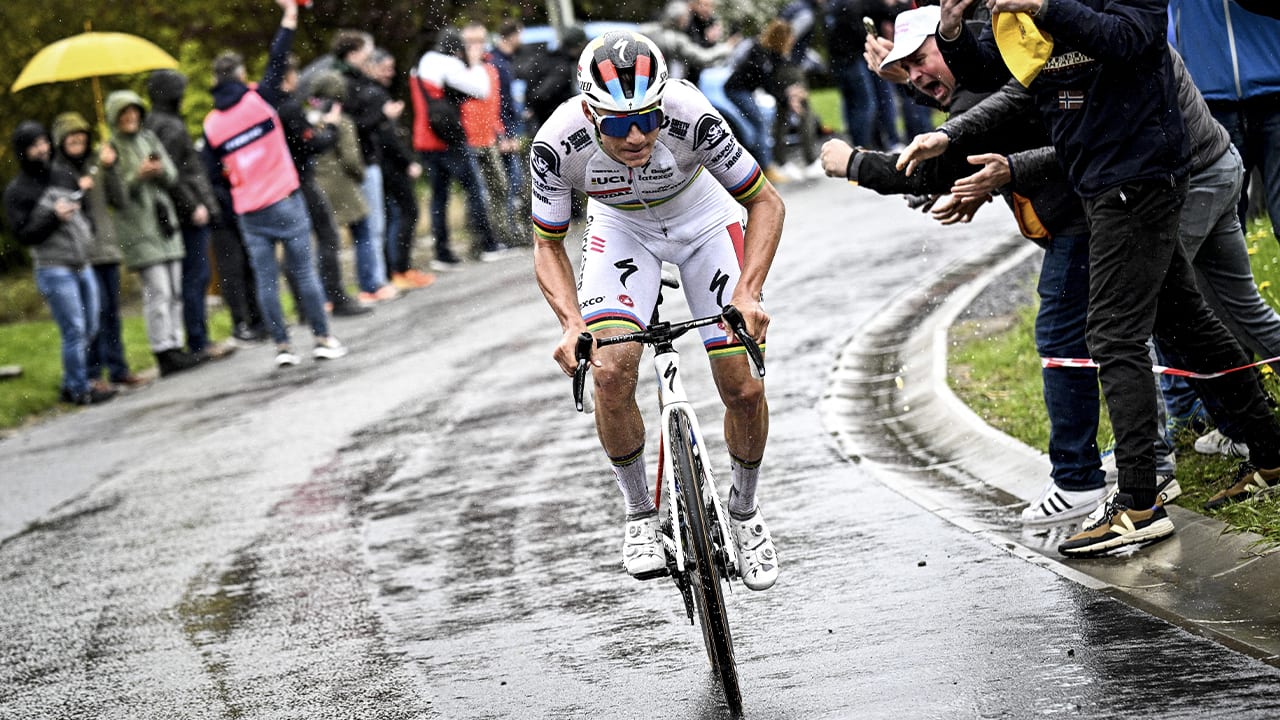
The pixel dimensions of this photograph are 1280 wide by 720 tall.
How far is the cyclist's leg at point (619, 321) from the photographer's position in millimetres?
6754

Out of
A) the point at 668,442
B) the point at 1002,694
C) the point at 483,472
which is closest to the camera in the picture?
the point at 1002,694

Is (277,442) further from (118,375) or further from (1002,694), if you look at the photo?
(1002,694)

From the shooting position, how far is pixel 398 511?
10445 millimetres

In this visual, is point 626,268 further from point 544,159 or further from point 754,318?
point 754,318

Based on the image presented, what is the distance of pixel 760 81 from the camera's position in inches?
914

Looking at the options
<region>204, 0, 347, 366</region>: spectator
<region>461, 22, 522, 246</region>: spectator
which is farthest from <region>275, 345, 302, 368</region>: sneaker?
<region>461, 22, 522, 246</region>: spectator

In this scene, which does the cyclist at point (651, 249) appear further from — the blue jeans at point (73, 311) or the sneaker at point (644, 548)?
the blue jeans at point (73, 311)

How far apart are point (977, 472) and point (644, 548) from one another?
9.43 ft

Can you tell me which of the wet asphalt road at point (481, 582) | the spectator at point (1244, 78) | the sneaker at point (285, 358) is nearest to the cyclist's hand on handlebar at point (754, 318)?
the wet asphalt road at point (481, 582)

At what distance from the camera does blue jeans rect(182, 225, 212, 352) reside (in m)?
17.5

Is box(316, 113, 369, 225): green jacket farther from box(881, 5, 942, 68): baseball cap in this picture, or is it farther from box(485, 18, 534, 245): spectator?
box(881, 5, 942, 68): baseball cap

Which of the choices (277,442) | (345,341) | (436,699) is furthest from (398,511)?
Answer: (345,341)

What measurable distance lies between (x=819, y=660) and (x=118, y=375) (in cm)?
1243

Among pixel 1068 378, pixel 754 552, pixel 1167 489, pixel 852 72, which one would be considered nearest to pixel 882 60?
pixel 1068 378
